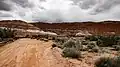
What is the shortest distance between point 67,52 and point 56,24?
250 feet

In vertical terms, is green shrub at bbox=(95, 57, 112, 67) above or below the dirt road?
above

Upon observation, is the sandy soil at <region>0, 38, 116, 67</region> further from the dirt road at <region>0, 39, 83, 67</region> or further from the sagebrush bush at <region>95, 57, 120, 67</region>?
the sagebrush bush at <region>95, 57, 120, 67</region>

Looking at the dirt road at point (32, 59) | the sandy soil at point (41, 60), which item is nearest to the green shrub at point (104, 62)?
the sandy soil at point (41, 60)

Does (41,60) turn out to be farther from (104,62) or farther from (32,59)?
(104,62)

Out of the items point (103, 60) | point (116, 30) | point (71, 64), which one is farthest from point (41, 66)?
point (116, 30)

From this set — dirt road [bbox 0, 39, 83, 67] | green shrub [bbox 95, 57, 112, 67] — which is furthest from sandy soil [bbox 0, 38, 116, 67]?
green shrub [bbox 95, 57, 112, 67]

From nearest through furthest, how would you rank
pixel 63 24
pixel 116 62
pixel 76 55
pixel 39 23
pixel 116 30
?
pixel 116 62, pixel 76 55, pixel 116 30, pixel 63 24, pixel 39 23

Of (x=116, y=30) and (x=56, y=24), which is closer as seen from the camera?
(x=116, y=30)

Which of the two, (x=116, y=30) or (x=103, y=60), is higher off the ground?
(x=103, y=60)

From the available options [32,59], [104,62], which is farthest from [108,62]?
[32,59]

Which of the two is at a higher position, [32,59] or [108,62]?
[108,62]

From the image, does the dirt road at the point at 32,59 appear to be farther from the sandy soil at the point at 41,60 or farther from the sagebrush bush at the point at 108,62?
the sagebrush bush at the point at 108,62

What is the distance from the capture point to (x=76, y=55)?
13.5 metres

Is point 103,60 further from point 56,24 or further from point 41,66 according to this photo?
point 56,24
